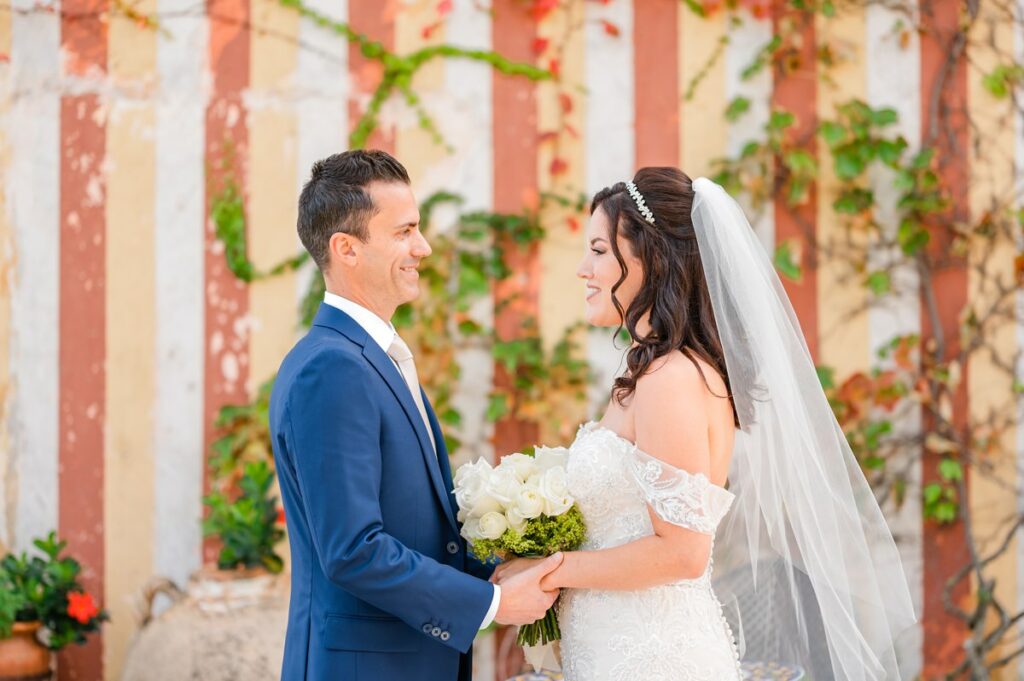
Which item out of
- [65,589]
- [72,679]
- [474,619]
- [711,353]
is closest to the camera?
[474,619]

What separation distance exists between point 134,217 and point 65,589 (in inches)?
61.7

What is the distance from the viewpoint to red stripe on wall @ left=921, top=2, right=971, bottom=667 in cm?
461

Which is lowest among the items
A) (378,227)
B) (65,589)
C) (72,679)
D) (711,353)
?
(72,679)

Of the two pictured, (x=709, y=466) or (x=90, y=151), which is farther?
(x=90, y=151)

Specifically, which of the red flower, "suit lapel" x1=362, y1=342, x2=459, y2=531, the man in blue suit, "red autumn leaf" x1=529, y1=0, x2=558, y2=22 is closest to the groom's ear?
the man in blue suit

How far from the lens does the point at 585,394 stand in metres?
4.68

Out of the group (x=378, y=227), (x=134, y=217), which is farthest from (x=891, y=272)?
(x=134, y=217)

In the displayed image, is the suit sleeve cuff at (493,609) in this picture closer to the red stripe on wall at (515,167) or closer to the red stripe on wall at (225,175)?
the red stripe on wall at (515,167)

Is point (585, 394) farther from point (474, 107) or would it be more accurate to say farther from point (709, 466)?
point (709, 466)

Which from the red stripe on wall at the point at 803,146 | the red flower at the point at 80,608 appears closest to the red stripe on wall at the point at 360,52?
the red stripe on wall at the point at 803,146

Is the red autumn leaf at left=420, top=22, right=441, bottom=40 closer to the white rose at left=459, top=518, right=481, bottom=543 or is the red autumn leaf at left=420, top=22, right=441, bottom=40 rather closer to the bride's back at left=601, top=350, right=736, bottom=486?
the bride's back at left=601, top=350, right=736, bottom=486

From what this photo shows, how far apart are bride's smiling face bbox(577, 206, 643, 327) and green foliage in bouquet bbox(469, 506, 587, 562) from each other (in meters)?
0.48

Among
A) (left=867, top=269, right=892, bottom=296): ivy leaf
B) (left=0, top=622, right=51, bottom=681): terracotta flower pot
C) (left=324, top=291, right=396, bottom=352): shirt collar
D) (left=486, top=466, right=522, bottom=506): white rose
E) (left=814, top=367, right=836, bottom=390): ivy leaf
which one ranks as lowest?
(left=0, top=622, right=51, bottom=681): terracotta flower pot

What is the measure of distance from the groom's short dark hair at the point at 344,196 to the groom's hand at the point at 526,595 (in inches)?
32.9
